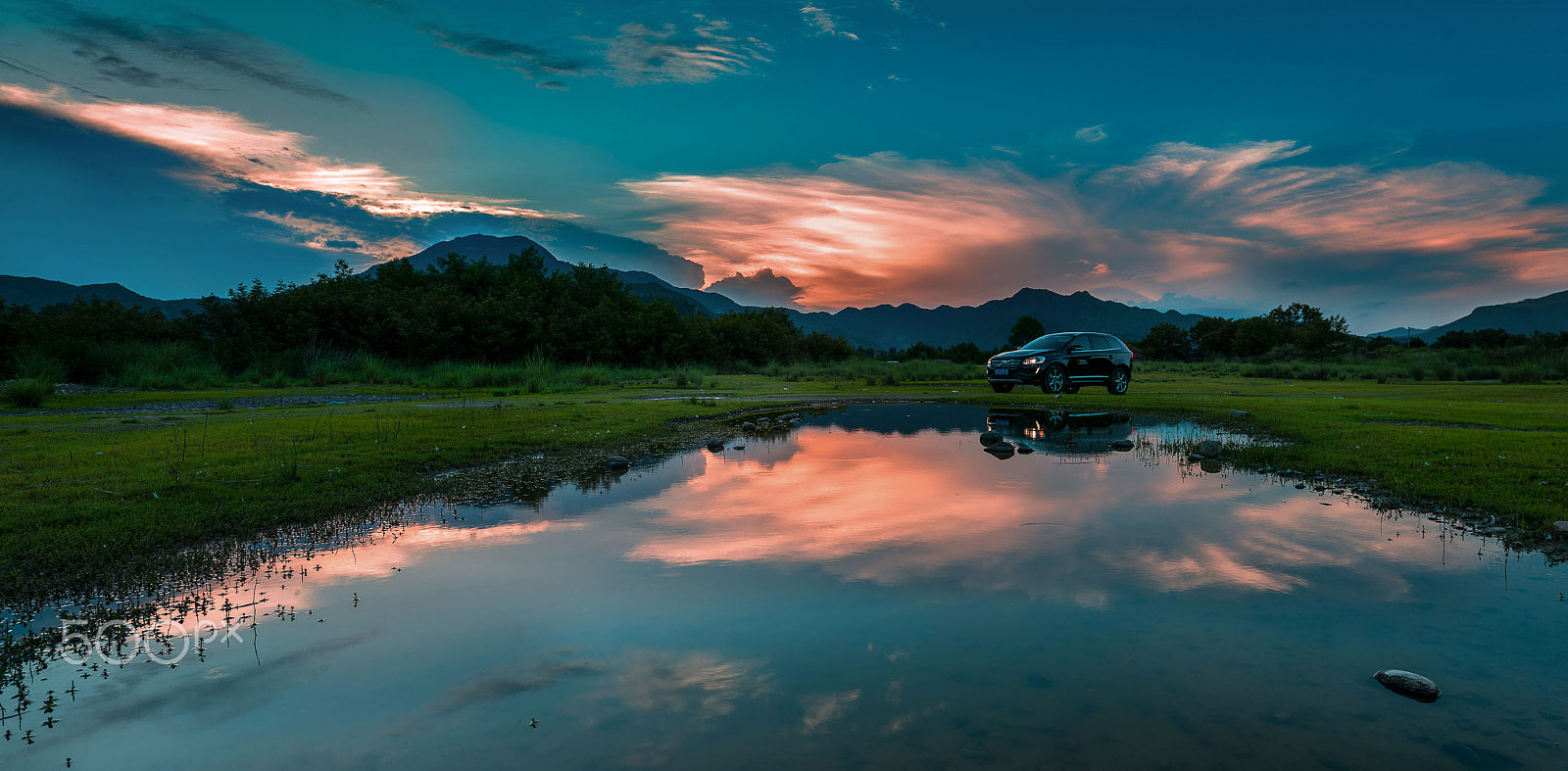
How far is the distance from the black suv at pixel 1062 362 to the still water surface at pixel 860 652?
15.3 metres

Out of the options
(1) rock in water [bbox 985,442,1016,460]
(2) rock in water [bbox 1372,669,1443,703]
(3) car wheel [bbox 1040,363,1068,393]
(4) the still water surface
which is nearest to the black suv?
(3) car wheel [bbox 1040,363,1068,393]

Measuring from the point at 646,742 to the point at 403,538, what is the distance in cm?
492

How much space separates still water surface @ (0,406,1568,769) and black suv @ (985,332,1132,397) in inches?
601

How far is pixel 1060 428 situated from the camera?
1580 cm

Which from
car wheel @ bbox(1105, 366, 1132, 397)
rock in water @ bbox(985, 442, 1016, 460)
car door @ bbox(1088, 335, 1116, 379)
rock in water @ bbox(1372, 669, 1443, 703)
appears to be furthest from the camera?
car wheel @ bbox(1105, 366, 1132, 397)

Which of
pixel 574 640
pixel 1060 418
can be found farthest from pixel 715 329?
pixel 574 640

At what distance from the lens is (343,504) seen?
830cm

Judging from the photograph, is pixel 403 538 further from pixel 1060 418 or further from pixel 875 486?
pixel 1060 418

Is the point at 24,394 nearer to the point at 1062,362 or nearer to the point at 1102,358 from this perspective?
the point at 1062,362

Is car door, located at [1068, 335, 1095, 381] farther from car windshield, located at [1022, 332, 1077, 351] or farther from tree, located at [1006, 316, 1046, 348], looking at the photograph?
tree, located at [1006, 316, 1046, 348]

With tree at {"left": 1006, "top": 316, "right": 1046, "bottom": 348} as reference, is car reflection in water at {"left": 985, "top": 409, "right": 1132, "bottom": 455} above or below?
below

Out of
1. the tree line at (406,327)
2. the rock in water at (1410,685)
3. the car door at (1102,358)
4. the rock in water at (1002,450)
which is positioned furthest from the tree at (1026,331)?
the rock in water at (1410,685)

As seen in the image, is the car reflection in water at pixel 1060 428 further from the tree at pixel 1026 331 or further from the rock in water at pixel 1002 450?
the tree at pixel 1026 331

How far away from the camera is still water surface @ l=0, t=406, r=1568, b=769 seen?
3.43m
